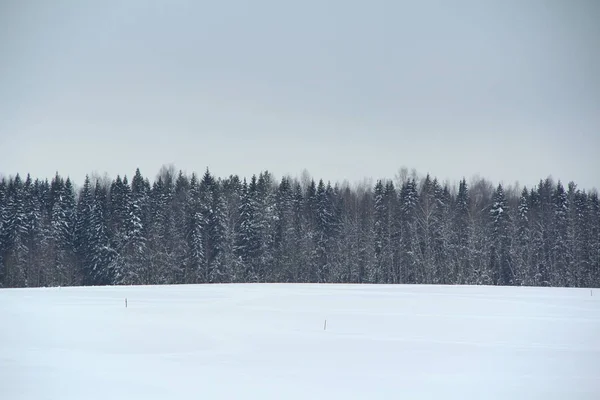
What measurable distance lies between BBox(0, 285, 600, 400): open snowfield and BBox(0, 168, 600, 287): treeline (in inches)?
1361

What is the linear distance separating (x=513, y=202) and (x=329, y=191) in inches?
1134

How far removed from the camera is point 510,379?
53.4ft

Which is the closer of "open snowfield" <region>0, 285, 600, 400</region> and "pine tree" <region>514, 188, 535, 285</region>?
"open snowfield" <region>0, 285, 600, 400</region>

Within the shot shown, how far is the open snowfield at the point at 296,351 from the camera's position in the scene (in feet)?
49.1

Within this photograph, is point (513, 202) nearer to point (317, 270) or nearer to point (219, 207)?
point (317, 270)

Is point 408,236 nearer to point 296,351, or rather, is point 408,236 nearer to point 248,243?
point 248,243

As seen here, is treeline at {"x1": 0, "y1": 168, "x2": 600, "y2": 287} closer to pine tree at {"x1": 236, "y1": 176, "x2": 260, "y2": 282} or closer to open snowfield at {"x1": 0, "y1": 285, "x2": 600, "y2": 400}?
pine tree at {"x1": 236, "y1": 176, "x2": 260, "y2": 282}

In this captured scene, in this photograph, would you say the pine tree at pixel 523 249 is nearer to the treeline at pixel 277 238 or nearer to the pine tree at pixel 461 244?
the treeline at pixel 277 238

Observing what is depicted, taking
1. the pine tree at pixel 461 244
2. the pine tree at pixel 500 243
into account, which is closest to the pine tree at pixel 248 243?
the pine tree at pixel 461 244

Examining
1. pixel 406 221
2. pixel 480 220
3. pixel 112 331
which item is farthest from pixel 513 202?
pixel 112 331

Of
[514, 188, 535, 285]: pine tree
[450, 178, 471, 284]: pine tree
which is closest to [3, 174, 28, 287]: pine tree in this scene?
[450, 178, 471, 284]: pine tree

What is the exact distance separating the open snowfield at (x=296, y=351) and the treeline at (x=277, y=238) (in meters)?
34.6

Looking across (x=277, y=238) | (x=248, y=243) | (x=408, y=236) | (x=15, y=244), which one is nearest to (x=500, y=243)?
(x=408, y=236)

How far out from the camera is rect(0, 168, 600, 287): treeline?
6925 centimetres
